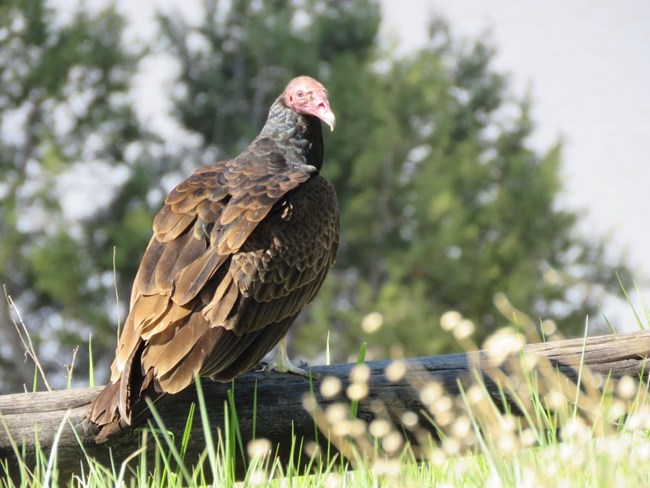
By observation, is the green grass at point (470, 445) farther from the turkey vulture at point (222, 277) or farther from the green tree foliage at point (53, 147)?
the green tree foliage at point (53, 147)

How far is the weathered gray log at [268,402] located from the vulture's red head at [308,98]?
3.92 ft

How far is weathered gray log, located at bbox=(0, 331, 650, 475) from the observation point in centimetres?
270

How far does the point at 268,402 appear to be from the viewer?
9.23ft

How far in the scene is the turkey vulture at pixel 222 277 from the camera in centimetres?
266

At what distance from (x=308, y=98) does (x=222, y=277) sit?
115cm

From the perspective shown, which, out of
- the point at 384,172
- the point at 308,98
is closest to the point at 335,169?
the point at 384,172

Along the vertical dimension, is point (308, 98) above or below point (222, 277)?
above

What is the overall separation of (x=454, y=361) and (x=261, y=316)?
573 mm

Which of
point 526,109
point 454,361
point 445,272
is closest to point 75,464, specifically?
point 454,361

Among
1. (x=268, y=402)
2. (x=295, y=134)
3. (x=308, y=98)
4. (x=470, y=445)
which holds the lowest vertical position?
(x=470, y=445)

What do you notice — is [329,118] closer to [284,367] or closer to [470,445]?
[284,367]

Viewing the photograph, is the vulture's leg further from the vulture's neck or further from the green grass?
the vulture's neck

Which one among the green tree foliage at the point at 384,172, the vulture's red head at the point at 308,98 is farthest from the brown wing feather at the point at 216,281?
the green tree foliage at the point at 384,172

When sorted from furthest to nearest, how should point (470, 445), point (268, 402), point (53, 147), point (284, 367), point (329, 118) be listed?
1. point (53, 147)
2. point (329, 118)
3. point (284, 367)
4. point (268, 402)
5. point (470, 445)
